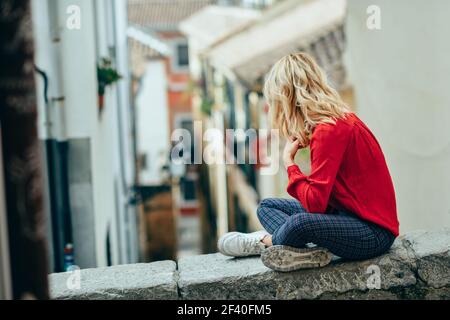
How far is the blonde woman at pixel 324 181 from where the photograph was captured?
308 centimetres

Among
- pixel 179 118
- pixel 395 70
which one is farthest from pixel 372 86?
pixel 179 118

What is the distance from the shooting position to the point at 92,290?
317cm

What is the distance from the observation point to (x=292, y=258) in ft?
10.6

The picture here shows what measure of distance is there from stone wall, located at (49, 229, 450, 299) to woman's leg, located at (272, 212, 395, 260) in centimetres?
9

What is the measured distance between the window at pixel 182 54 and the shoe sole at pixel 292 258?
2308 centimetres

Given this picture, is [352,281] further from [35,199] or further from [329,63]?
[329,63]

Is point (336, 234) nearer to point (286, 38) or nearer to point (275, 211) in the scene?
point (275, 211)

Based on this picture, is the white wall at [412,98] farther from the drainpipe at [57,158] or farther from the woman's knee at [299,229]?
the drainpipe at [57,158]

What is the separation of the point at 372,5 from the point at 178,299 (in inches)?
121

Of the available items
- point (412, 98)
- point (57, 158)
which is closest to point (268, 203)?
point (412, 98)

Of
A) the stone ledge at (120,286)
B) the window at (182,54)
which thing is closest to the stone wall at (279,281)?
the stone ledge at (120,286)

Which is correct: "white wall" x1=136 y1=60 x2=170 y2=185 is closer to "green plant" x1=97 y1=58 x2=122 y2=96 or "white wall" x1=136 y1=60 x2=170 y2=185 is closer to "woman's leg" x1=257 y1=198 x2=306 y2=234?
"green plant" x1=97 y1=58 x2=122 y2=96

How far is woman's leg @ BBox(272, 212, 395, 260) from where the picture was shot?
316 cm

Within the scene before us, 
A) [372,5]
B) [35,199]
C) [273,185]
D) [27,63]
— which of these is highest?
[372,5]
